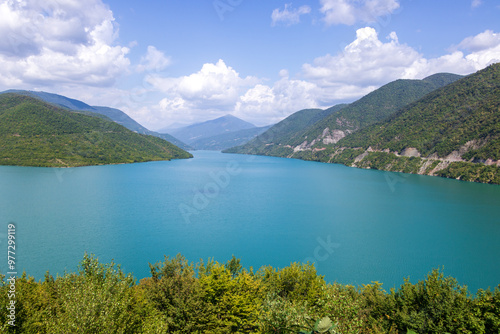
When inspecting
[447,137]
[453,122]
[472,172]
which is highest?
[453,122]

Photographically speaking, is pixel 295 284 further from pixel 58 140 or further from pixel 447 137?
pixel 58 140

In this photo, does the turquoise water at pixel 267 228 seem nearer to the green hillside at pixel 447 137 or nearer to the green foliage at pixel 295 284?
the green foliage at pixel 295 284

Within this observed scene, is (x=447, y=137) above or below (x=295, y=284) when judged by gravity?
above

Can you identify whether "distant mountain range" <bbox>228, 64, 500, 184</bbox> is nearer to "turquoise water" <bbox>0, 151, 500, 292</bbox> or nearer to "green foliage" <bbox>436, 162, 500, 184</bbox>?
"green foliage" <bbox>436, 162, 500, 184</bbox>

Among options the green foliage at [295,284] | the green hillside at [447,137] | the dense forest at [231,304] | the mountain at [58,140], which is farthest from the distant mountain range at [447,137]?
the mountain at [58,140]

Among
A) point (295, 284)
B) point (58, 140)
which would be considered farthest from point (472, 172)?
point (58, 140)

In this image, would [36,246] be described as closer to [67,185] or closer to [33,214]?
[33,214]

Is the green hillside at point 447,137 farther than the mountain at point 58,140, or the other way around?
the mountain at point 58,140
